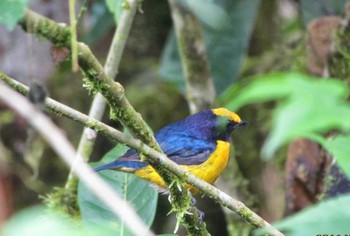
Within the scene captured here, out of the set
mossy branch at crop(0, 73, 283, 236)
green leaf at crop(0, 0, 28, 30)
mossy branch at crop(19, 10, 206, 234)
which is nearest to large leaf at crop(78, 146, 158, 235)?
mossy branch at crop(19, 10, 206, 234)

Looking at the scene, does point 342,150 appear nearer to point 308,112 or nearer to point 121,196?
point 308,112

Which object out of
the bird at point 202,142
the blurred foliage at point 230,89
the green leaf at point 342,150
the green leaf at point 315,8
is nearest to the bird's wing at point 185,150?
the bird at point 202,142

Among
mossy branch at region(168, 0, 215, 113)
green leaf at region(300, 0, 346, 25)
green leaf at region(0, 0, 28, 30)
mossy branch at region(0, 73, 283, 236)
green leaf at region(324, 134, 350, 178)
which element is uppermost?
green leaf at region(300, 0, 346, 25)

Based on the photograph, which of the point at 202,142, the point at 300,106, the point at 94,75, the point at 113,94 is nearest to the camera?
the point at 300,106

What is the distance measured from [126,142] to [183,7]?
2.36 m

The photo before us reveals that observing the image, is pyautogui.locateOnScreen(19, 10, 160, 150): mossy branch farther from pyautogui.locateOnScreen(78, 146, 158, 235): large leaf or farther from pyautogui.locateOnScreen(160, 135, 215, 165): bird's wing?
pyautogui.locateOnScreen(160, 135, 215, 165): bird's wing

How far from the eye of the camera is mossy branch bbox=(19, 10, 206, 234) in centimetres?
165

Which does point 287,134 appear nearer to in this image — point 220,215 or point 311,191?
point 311,191

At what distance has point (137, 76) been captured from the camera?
6.38 meters

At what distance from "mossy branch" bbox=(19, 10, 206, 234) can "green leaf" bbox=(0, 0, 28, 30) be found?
2.7 inches

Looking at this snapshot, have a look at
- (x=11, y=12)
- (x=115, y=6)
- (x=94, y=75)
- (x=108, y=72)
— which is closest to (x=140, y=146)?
(x=94, y=75)

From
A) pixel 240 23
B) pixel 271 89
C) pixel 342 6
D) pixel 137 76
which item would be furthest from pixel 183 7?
pixel 271 89

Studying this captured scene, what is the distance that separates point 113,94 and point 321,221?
1056 millimetres

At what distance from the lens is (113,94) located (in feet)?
6.88
